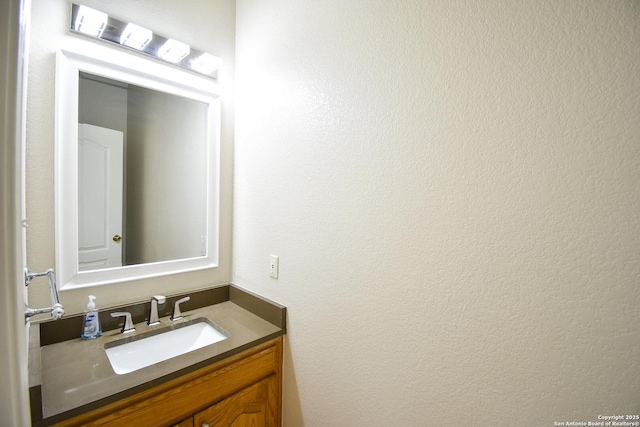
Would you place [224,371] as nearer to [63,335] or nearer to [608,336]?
[63,335]

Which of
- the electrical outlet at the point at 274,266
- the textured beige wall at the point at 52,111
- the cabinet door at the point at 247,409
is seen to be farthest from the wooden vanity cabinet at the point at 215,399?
the textured beige wall at the point at 52,111

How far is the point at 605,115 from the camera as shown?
0.55 metres

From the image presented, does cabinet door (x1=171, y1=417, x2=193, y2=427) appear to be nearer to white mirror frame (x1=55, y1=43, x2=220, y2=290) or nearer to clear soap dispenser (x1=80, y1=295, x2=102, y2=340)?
clear soap dispenser (x1=80, y1=295, x2=102, y2=340)

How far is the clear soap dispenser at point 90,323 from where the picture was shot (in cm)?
112

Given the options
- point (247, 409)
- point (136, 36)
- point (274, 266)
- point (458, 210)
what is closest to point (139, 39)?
point (136, 36)

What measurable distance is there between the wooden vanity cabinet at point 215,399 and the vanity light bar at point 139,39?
1442 mm

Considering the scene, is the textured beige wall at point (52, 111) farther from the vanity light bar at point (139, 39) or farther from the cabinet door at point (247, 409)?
the cabinet door at point (247, 409)

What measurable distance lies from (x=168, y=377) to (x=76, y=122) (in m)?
1.09

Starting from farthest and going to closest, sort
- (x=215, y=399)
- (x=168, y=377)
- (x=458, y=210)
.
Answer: (x=215, y=399) → (x=168, y=377) → (x=458, y=210)

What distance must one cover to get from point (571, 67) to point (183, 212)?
1.62 meters

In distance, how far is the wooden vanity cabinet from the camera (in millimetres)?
849

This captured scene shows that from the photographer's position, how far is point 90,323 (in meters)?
1.13

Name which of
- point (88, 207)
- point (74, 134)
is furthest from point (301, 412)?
point (74, 134)

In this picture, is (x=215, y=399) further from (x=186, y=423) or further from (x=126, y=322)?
(x=126, y=322)
